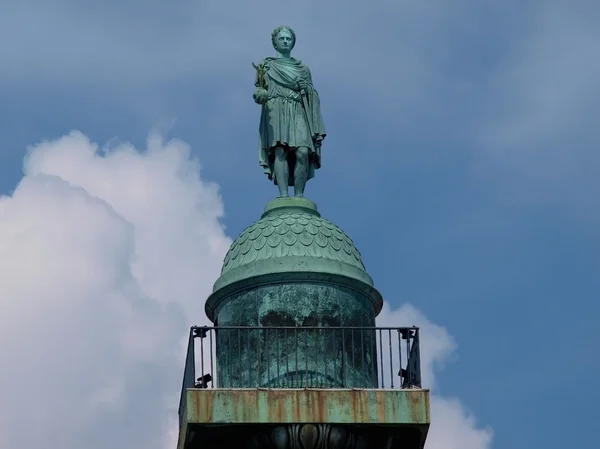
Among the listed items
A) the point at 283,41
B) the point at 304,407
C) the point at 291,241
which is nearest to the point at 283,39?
the point at 283,41

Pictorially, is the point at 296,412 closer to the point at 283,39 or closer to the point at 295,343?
the point at 295,343

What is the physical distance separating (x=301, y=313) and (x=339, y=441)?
7.02ft

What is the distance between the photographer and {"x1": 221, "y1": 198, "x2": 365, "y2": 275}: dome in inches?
1121

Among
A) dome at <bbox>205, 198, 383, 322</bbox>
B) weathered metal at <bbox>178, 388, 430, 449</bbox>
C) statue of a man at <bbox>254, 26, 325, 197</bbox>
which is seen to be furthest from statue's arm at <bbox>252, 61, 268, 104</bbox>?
weathered metal at <bbox>178, 388, 430, 449</bbox>

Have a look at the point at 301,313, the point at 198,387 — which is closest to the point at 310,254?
the point at 301,313

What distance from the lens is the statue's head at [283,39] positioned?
30734mm

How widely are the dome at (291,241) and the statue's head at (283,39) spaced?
3003mm

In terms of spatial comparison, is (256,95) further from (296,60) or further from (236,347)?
(236,347)

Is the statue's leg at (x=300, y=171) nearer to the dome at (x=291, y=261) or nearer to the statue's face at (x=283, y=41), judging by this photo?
the dome at (x=291, y=261)

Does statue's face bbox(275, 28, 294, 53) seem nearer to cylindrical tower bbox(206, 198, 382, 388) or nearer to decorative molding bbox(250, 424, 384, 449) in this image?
cylindrical tower bbox(206, 198, 382, 388)

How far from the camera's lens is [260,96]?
98.8 ft

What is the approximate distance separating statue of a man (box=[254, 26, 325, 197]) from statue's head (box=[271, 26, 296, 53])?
36 centimetres

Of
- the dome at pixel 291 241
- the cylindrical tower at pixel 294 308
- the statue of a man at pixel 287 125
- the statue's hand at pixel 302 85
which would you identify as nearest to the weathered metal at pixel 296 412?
the cylindrical tower at pixel 294 308

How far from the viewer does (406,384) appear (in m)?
27.7
